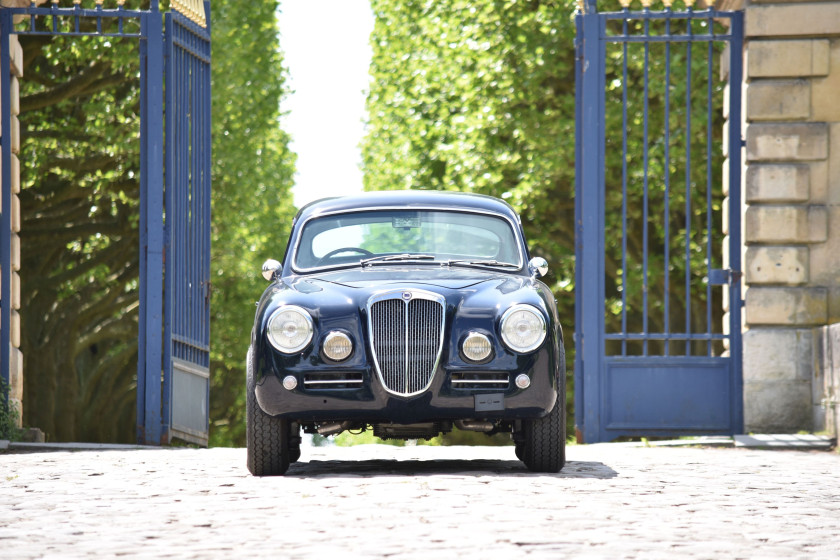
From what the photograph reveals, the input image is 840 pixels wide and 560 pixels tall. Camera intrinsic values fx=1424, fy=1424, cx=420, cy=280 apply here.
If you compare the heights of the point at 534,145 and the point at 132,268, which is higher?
the point at 534,145

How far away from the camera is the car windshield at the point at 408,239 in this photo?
9.62m

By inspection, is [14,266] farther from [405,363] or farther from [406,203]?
[405,363]

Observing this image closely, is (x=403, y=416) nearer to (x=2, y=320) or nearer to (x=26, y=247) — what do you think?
(x=2, y=320)

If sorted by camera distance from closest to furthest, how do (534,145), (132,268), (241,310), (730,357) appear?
(730,357) → (534,145) → (132,268) → (241,310)

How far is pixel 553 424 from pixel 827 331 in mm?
4509

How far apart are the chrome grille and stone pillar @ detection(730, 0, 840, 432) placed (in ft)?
17.5

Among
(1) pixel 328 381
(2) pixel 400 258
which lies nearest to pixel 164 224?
(2) pixel 400 258

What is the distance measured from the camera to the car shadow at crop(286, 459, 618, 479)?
860 cm

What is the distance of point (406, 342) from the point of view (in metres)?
8.41

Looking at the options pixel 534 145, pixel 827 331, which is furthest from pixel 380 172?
pixel 827 331

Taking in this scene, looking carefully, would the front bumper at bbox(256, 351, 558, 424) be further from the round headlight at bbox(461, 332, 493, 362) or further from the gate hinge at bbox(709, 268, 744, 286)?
the gate hinge at bbox(709, 268, 744, 286)

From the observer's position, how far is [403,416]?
27.7ft

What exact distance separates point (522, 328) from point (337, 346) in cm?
110

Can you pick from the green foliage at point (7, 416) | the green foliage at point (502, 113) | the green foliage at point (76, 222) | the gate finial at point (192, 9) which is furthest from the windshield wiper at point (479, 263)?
→ the green foliage at point (76, 222)
